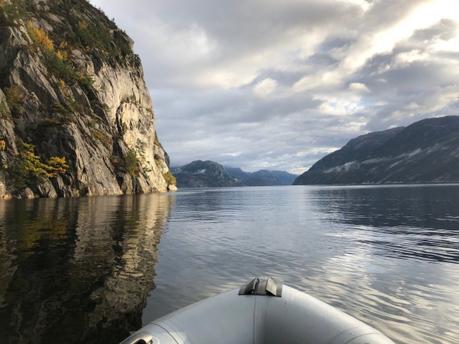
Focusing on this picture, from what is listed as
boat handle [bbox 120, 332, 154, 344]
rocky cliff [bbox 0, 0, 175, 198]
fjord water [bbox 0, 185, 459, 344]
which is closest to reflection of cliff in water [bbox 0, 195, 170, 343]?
fjord water [bbox 0, 185, 459, 344]

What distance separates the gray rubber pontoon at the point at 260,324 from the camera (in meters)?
6.36

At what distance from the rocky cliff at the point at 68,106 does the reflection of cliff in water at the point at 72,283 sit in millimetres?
53857

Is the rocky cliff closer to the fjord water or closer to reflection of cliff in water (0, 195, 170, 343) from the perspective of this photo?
the fjord water

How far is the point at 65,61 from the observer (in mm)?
109062

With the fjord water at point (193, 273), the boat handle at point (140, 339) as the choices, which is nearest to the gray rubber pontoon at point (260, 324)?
the boat handle at point (140, 339)

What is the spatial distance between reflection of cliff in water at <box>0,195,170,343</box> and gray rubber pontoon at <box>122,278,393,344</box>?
3.56 m

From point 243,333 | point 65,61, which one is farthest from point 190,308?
point 65,61

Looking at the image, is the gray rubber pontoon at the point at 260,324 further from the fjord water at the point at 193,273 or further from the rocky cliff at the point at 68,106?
the rocky cliff at the point at 68,106

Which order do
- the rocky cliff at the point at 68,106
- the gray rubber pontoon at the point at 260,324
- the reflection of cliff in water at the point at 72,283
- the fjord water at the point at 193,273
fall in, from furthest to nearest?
the rocky cliff at the point at 68,106, the fjord water at the point at 193,273, the reflection of cliff in water at the point at 72,283, the gray rubber pontoon at the point at 260,324

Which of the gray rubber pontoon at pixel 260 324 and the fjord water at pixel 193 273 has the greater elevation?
the gray rubber pontoon at pixel 260 324

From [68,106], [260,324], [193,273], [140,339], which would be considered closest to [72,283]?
[193,273]

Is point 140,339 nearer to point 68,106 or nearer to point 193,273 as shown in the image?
point 193,273

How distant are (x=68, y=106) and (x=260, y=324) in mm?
98836

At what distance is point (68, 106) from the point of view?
93.1 m
